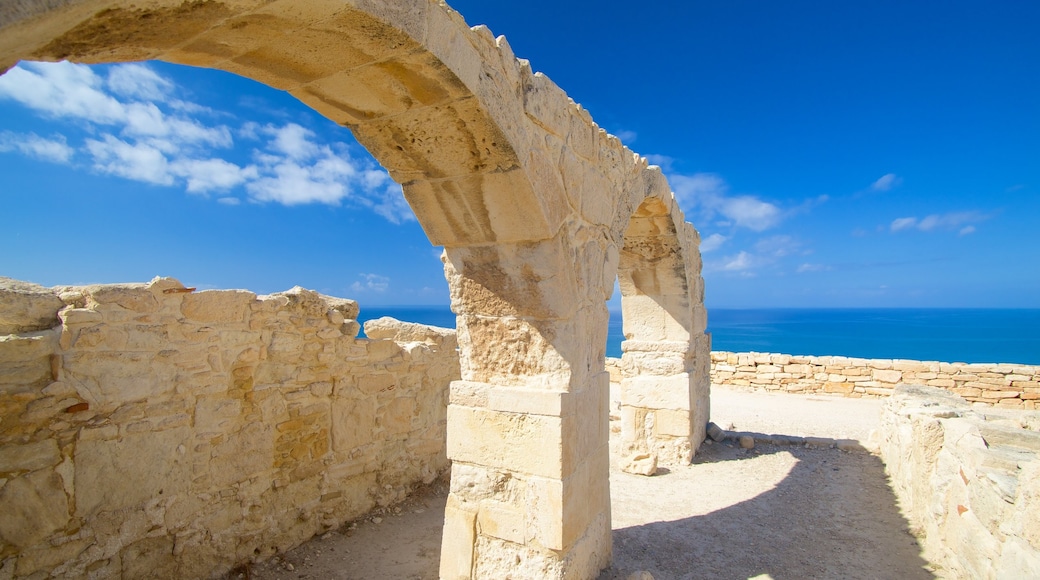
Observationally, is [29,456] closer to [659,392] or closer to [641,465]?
[641,465]

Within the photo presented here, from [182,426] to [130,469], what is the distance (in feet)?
1.19

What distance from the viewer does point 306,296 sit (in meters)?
4.36

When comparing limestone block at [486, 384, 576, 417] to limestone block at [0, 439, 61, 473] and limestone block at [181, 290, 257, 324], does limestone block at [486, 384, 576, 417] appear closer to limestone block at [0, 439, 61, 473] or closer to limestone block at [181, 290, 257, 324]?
limestone block at [181, 290, 257, 324]

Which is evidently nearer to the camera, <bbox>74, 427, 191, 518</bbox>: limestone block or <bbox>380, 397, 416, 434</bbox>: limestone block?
<bbox>74, 427, 191, 518</bbox>: limestone block

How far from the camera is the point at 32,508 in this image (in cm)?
298

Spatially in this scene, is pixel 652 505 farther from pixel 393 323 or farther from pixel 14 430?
pixel 14 430

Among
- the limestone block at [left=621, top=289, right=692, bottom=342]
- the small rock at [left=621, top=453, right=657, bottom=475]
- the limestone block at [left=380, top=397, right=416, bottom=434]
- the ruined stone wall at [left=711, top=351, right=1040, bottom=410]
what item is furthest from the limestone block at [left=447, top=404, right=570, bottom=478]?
the ruined stone wall at [left=711, top=351, right=1040, bottom=410]

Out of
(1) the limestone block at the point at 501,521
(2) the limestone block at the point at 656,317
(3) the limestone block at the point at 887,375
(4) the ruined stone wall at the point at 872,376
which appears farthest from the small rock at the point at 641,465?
(3) the limestone block at the point at 887,375

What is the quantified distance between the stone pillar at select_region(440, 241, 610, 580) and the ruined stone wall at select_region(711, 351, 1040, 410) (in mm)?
9947

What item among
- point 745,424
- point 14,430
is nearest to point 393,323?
point 14,430

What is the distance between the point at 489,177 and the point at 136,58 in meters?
1.51

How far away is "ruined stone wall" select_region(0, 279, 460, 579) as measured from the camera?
120 inches

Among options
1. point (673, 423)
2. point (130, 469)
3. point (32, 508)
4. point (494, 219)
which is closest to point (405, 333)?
point (130, 469)

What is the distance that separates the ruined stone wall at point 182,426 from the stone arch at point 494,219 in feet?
5.33
